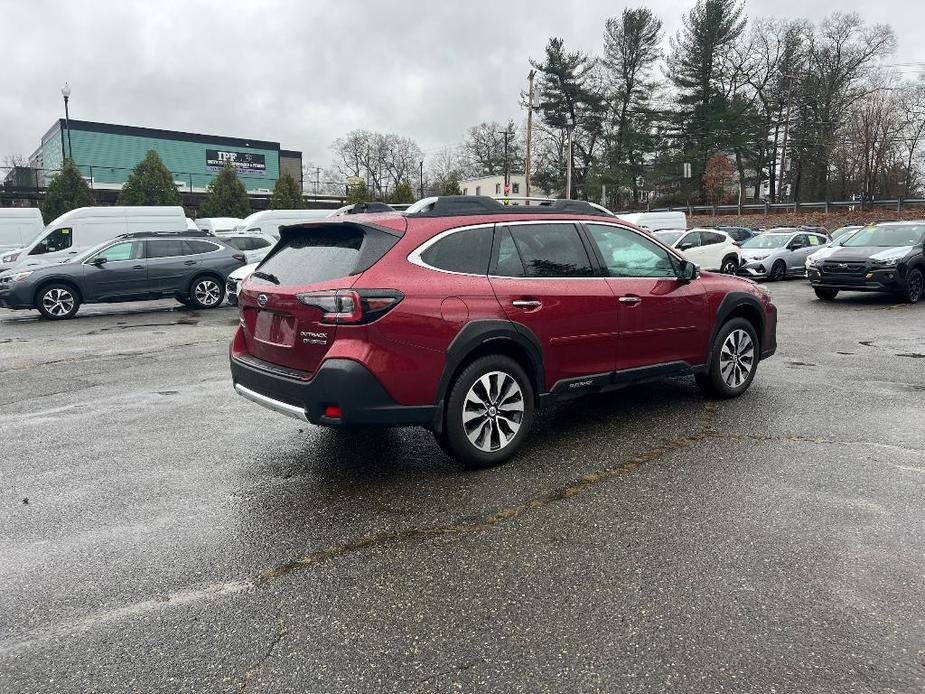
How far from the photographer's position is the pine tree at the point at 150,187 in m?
39.8

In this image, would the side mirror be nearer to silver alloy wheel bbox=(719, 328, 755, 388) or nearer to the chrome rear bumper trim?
silver alloy wheel bbox=(719, 328, 755, 388)

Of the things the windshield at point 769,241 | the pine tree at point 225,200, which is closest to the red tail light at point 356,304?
the windshield at point 769,241

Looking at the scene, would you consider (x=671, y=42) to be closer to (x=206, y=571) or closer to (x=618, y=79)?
(x=618, y=79)

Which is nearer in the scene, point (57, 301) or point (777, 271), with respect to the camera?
point (57, 301)

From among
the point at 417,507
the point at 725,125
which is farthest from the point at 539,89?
the point at 417,507

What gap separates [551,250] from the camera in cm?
500

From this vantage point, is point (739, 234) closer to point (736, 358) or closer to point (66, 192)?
point (736, 358)

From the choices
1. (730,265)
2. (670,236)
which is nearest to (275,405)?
(730,265)

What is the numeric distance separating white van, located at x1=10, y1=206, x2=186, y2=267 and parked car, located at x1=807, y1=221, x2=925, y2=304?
16.9m

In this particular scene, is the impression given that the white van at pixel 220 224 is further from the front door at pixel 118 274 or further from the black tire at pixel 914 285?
the black tire at pixel 914 285

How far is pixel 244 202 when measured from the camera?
1725 inches

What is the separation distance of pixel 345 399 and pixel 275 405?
0.66 meters

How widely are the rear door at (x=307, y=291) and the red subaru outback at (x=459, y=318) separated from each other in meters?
0.01

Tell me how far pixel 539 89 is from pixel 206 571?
5975cm
